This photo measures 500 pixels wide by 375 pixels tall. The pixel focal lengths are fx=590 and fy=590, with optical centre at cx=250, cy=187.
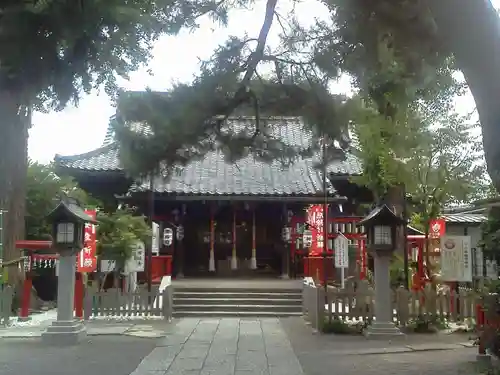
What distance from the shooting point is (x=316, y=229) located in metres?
19.9

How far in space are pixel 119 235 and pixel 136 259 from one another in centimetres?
81

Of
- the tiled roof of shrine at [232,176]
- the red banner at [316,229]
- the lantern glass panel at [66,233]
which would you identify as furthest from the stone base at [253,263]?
the lantern glass panel at [66,233]

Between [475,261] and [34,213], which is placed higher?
[34,213]

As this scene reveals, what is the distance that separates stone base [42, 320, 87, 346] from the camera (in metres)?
10.8

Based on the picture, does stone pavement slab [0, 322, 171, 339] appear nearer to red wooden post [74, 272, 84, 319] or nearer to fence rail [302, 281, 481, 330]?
red wooden post [74, 272, 84, 319]

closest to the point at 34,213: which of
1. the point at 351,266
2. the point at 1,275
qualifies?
the point at 1,275

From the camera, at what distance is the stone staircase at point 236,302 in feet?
Answer: 53.4

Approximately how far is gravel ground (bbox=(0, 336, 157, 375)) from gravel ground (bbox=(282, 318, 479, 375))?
2703 mm

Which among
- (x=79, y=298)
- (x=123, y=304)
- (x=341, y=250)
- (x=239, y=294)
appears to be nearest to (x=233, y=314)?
(x=239, y=294)

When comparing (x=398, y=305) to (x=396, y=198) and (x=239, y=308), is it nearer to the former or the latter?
(x=396, y=198)

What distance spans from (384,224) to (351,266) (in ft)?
27.6

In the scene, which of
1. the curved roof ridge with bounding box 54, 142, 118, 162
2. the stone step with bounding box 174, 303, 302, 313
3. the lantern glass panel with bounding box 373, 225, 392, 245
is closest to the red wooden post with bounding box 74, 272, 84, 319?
the stone step with bounding box 174, 303, 302, 313

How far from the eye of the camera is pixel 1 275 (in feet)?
48.3

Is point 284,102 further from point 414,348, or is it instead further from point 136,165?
point 414,348
